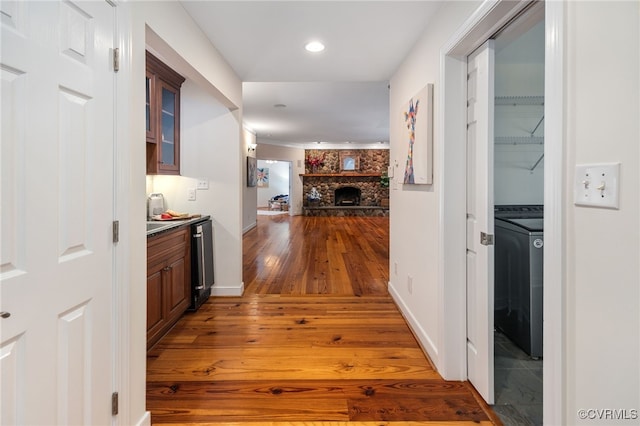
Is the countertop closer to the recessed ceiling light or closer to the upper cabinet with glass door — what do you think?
the upper cabinet with glass door

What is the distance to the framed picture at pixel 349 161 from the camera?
10602 mm

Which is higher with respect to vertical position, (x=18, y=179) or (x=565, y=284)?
(x=18, y=179)

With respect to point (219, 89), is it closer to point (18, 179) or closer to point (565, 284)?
point (18, 179)

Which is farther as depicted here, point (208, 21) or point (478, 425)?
point (208, 21)

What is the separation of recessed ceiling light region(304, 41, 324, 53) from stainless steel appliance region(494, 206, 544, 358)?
1.97 metres

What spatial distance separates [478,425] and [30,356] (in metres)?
1.87

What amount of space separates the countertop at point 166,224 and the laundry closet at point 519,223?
240cm

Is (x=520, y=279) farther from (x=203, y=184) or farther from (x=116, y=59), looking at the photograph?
(x=203, y=184)

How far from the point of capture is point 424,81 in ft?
7.09

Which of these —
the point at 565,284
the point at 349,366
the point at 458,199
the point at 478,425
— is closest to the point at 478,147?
the point at 458,199

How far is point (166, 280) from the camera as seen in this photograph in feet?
7.73

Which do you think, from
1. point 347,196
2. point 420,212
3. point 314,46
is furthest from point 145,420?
point 347,196

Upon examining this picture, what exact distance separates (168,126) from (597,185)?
10.3 ft

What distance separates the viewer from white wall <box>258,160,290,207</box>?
14.8 metres
